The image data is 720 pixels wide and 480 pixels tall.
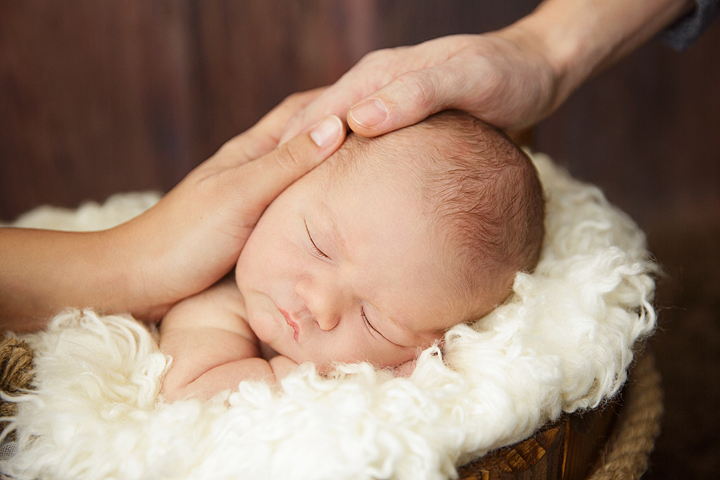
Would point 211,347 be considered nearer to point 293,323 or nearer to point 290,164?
point 293,323

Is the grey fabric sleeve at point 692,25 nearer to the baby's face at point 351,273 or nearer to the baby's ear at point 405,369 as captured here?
the baby's face at point 351,273

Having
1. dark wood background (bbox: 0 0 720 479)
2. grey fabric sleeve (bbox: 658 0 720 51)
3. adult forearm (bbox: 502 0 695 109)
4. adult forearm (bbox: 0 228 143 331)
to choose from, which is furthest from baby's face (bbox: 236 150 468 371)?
→ dark wood background (bbox: 0 0 720 479)

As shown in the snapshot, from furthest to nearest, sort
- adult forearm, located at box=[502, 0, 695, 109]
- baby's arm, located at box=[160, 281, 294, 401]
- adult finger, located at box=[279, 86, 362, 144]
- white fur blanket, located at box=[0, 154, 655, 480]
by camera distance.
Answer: adult forearm, located at box=[502, 0, 695, 109]
adult finger, located at box=[279, 86, 362, 144]
baby's arm, located at box=[160, 281, 294, 401]
white fur blanket, located at box=[0, 154, 655, 480]

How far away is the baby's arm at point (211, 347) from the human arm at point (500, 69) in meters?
0.38

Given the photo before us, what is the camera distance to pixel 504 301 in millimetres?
1003

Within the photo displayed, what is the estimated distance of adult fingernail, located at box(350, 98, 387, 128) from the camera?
958 millimetres

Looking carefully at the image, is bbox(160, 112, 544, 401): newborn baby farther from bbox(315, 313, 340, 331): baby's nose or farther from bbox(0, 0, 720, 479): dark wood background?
bbox(0, 0, 720, 479): dark wood background

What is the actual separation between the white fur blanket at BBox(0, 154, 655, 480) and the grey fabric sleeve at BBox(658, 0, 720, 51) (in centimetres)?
69

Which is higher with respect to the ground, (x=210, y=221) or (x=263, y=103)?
(x=210, y=221)

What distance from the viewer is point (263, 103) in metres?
2.67

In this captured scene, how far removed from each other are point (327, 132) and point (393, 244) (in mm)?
256

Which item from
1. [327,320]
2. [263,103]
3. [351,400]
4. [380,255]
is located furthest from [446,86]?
[263,103]

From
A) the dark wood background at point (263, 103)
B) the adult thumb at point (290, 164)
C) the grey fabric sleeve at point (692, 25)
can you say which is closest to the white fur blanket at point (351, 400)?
the adult thumb at point (290, 164)

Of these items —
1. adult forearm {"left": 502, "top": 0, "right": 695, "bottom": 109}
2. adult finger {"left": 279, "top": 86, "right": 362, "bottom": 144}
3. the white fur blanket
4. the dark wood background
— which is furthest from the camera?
the dark wood background
